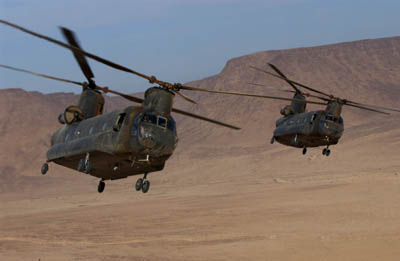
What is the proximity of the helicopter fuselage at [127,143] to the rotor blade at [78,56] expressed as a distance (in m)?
2.76

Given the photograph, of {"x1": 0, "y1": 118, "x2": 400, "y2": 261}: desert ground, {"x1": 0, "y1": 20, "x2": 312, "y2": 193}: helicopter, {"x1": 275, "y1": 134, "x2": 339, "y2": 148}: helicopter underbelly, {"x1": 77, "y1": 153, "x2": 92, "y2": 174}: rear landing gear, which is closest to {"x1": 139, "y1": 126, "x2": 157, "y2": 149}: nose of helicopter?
{"x1": 0, "y1": 20, "x2": 312, "y2": 193}: helicopter

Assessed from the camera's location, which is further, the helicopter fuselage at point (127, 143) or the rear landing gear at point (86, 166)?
the rear landing gear at point (86, 166)

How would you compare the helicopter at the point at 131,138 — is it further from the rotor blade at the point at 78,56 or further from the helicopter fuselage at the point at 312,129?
the helicopter fuselage at the point at 312,129

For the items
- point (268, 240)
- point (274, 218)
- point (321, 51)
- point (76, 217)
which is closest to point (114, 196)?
point (76, 217)

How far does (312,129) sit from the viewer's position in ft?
107

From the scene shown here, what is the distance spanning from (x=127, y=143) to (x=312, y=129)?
15997mm

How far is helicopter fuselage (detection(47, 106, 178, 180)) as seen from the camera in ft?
61.4

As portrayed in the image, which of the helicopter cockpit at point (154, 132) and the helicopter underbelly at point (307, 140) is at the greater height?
the helicopter underbelly at point (307, 140)

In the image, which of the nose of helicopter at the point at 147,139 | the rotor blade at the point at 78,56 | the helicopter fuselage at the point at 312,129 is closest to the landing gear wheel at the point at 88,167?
the nose of helicopter at the point at 147,139

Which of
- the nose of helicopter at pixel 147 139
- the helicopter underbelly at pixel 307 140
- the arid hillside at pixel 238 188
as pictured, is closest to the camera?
the nose of helicopter at pixel 147 139

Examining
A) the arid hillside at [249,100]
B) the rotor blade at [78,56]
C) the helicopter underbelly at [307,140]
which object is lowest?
the rotor blade at [78,56]

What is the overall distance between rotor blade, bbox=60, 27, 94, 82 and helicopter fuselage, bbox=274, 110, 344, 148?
1418 centimetres

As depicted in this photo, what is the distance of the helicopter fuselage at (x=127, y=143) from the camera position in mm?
18703

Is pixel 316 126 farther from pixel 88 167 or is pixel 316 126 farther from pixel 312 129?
pixel 88 167
